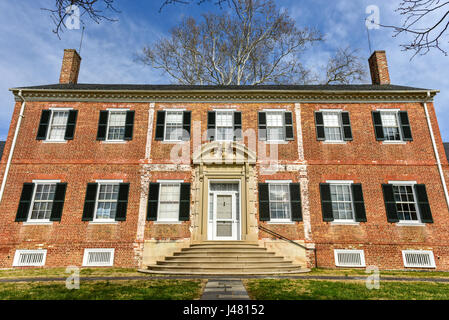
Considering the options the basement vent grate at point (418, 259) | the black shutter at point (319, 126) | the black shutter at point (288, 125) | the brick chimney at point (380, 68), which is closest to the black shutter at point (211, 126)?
the black shutter at point (288, 125)

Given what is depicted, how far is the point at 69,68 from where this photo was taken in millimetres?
14891

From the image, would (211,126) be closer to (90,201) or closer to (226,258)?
(226,258)

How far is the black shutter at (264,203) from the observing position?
1094cm

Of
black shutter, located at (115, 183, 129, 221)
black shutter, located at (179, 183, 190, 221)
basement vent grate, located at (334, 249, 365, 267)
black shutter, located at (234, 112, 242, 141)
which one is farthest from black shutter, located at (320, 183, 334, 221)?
black shutter, located at (115, 183, 129, 221)

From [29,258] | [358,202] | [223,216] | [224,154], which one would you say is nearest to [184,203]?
[223,216]

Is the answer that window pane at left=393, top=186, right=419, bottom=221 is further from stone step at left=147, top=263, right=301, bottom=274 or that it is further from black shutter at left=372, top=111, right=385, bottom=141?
stone step at left=147, top=263, right=301, bottom=274

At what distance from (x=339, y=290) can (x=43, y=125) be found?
13016 mm

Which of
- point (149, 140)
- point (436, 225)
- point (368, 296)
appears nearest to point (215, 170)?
point (149, 140)

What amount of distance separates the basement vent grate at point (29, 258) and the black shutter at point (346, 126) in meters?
13.3

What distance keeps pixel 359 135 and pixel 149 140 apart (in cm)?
935

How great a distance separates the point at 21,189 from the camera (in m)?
11.1

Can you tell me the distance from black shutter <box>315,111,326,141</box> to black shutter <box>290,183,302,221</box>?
245cm

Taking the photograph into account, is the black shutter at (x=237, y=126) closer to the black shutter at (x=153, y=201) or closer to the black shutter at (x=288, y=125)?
the black shutter at (x=288, y=125)
